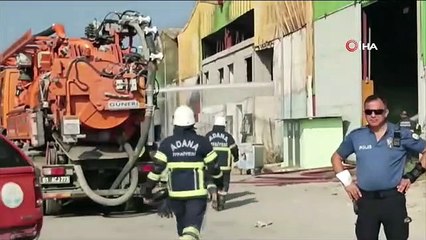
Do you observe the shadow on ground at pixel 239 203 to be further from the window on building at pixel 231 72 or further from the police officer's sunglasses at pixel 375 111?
the window on building at pixel 231 72

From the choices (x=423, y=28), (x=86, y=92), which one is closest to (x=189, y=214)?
(x=86, y=92)

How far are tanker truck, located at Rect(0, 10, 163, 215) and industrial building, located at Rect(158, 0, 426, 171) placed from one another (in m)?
10.1

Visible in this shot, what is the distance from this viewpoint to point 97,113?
43.0 feet

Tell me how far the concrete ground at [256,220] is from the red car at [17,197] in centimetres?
376

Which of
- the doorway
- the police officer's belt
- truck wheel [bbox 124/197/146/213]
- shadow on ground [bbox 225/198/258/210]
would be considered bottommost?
shadow on ground [bbox 225/198/258/210]

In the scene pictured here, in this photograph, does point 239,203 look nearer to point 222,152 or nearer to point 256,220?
point 222,152

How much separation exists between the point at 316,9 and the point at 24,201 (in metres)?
20.8

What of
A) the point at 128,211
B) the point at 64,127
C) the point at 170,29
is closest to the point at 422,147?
the point at 64,127

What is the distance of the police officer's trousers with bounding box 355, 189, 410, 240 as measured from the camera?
6047mm

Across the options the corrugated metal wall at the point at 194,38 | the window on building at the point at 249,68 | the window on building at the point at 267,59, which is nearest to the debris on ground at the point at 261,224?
the window on building at the point at 267,59

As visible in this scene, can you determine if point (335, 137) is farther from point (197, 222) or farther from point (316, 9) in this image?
point (197, 222)

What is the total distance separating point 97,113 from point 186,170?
5.88 m

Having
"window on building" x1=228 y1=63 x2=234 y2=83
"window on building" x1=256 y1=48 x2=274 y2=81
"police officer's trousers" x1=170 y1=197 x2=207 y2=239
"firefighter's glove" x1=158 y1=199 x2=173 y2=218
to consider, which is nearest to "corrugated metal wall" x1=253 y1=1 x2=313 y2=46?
"window on building" x1=256 y1=48 x2=274 y2=81

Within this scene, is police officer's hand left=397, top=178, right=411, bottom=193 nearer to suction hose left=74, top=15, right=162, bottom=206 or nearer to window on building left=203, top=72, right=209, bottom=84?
suction hose left=74, top=15, right=162, bottom=206
